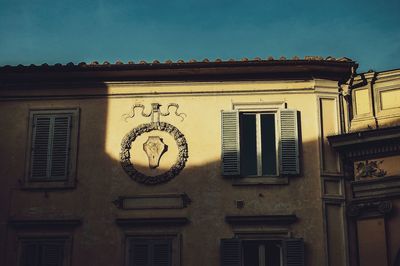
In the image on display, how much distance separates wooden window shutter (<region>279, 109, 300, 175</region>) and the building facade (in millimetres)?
31

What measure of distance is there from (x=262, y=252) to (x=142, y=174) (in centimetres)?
316

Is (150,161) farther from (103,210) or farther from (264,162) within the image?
(264,162)

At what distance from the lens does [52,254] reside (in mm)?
15570

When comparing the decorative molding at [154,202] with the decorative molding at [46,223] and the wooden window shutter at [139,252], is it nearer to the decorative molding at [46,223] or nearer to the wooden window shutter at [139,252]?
the wooden window shutter at [139,252]

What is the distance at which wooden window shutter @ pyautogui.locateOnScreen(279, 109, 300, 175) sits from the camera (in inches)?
616

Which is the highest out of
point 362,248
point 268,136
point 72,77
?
point 72,77

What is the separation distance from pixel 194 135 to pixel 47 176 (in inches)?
136

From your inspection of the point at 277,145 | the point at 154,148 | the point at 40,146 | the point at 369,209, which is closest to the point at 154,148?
the point at 154,148

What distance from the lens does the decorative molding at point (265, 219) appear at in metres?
15.3

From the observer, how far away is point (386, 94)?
53.0 feet

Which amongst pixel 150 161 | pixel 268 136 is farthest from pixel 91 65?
pixel 268 136

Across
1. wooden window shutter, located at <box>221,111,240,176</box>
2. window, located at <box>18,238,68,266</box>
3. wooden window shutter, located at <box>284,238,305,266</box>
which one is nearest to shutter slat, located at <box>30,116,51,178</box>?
window, located at <box>18,238,68,266</box>

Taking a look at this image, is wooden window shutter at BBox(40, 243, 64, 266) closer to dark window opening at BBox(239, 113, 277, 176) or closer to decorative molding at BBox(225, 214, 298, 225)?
decorative molding at BBox(225, 214, 298, 225)

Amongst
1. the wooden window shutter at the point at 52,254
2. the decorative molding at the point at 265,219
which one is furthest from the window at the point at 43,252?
the decorative molding at the point at 265,219
